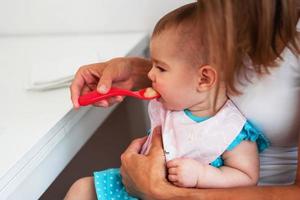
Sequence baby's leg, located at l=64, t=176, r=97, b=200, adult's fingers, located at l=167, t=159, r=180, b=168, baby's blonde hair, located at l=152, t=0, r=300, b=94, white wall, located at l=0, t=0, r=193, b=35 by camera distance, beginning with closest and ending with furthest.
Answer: baby's blonde hair, located at l=152, t=0, r=300, b=94
adult's fingers, located at l=167, t=159, r=180, b=168
baby's leg, located at l=64, t=176, r=97, b=200
white wall, located at l=0, t=0, r=193, b=35

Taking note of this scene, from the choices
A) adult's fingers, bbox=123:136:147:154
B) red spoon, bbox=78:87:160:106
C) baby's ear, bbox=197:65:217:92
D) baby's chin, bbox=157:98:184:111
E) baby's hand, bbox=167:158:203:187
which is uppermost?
baby's ear, bbox=197:65:217:92

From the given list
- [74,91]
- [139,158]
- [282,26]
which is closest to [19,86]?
[74,91]

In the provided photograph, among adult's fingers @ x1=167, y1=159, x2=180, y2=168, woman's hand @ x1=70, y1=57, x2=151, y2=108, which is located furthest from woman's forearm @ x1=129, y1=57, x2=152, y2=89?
adult's fingers @ x1=167, y1=159, x2=180, y2=168

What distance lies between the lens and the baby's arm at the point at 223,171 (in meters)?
0.71

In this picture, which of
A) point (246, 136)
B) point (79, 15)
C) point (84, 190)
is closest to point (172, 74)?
→ point (246, 136)

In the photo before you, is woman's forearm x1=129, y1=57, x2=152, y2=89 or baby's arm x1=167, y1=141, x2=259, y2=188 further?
woman's forearm x1=129, y1=57, x2=152, y2=89

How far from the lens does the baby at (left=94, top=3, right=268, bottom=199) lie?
69cm

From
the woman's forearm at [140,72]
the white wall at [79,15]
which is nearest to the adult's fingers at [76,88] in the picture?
the woman's forearm at [140,72]

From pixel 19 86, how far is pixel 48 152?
0.24m

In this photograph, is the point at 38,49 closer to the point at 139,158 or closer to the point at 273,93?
the point at 139,158

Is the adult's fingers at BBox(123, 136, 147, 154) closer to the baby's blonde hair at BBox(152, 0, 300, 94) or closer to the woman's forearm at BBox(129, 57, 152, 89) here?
the woman's forearm at BBox(129, 57, 152, 89)

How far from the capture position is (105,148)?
53.9 inches

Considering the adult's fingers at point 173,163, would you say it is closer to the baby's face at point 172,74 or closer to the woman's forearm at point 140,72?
the baby's face at point 172,74

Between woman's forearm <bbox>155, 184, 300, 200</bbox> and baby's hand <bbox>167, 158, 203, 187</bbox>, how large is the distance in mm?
13
